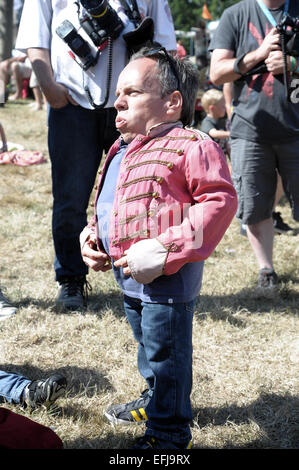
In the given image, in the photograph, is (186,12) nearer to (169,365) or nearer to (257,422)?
(257,422)

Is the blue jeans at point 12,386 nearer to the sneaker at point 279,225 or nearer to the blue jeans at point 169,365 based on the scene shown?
the blue jeans at point 169,365

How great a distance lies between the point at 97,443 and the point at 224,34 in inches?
101

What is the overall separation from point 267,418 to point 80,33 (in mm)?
2194

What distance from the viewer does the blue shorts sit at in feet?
11.2

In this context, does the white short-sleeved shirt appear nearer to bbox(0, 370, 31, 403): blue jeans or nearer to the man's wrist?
the man's wrist

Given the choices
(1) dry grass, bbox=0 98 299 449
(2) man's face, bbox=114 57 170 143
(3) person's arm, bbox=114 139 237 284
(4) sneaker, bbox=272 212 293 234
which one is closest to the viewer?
(3) person's arm, bbox=114 139 237 284

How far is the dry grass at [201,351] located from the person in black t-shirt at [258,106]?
2.00 ft

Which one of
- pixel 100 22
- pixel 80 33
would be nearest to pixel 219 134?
pixel 80 33

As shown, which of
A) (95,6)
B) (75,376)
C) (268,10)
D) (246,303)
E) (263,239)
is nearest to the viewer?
(75,376)

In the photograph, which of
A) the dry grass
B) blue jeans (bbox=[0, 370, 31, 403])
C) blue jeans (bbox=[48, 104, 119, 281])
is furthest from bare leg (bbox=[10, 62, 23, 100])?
blue jeans (bbox=[0, 370, 31, 403])

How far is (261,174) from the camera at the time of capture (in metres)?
3.51
